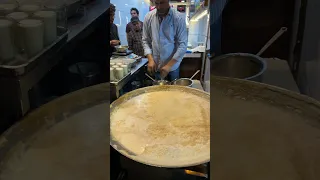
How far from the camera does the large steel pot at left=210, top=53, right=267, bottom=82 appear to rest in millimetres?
485

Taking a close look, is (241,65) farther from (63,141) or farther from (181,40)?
(181,40)

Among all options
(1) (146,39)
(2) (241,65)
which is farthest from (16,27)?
(1) (146,39)

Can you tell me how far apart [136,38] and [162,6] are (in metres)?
0.15

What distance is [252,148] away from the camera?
0.49m

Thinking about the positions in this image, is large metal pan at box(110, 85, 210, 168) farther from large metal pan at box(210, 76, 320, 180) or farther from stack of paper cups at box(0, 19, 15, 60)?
stack of paper cups at box(0, 19, 15, 60)

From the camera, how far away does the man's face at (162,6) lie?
101cm

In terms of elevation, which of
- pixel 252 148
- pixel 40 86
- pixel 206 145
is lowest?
pixel 206 145

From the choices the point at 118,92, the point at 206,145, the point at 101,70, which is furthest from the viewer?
the point at 118,92

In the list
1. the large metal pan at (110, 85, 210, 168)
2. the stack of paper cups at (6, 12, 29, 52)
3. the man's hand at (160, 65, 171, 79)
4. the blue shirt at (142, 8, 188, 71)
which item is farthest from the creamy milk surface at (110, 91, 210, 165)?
the stack of paper cups at (6, 12, 29, 52)

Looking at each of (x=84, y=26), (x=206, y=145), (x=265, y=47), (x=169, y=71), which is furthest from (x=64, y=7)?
(x=169, y=71)

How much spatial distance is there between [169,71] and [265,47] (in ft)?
2.03

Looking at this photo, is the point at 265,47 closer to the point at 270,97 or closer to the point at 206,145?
the point at 270,97

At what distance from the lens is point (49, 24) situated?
0.48 meters

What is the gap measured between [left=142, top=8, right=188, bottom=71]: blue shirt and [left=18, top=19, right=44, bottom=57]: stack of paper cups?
2.22 feet
